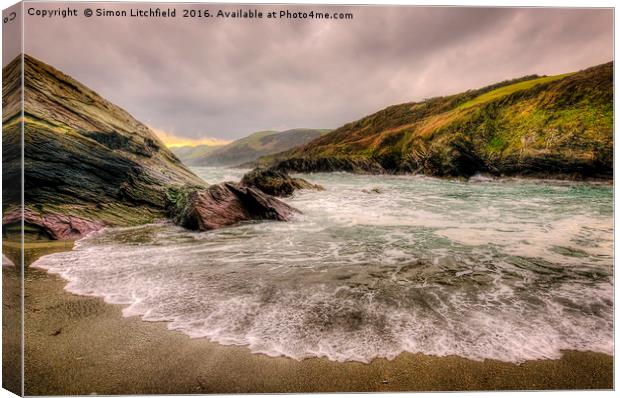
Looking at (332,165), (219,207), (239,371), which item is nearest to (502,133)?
(219,207)

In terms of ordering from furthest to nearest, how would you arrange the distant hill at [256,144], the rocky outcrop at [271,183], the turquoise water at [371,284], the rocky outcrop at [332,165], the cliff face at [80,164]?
the rocky outcrop at [332,165]
the rocky outcrop at [271,183]
the distant hill at [256,144]
the cliff face at [80,164]
the turquoise water at [371,284]

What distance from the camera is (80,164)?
679 cm

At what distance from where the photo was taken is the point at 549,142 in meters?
14.0

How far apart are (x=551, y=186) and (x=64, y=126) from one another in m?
16.0

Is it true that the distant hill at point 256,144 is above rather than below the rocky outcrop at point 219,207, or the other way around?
above

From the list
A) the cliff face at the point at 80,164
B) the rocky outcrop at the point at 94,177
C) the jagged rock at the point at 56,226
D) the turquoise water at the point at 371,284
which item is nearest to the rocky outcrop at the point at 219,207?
the rocky outcrop at the point at 94,177

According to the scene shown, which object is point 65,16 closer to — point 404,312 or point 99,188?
point 99,188

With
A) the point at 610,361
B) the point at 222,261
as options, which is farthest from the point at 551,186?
the point at 222,261

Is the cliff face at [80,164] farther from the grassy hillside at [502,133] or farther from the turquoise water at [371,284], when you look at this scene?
the grassy hillside at [502,133]

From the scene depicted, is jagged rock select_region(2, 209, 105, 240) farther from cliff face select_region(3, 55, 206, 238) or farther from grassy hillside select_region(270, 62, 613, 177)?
grassy hillside select_region(270, 62, 613, 177)

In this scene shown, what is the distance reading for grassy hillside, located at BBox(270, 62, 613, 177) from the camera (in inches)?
273

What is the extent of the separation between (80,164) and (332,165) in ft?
114

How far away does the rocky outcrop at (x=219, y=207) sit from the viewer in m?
7.13

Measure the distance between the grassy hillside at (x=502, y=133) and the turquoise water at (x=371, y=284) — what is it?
2.24 meters
